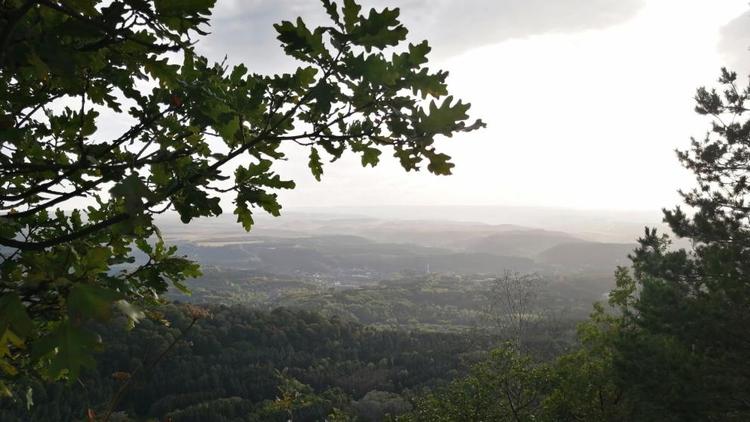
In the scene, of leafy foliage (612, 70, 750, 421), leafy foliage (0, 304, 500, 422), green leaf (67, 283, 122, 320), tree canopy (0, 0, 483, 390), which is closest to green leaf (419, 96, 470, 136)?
tree canopy (0, 0, 483, 390)

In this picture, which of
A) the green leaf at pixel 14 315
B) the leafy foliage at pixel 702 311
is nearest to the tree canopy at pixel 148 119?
the green leaf at pixel 14 315

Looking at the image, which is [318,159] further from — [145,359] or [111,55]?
[145,359]

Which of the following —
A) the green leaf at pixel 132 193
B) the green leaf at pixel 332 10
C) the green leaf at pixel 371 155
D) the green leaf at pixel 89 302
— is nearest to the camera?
the green leaf at pixel 89 302

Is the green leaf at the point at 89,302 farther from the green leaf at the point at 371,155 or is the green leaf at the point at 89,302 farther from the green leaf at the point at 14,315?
the green leaf at the point at 371,155

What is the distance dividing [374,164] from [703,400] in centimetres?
1662

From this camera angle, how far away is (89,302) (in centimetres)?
143

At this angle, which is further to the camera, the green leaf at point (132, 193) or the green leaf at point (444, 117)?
the green leaf at point (444, 117)

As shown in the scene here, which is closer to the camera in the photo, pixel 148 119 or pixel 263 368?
pixel 148 119

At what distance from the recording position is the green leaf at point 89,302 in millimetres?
1406

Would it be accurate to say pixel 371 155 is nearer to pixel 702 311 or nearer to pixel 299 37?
pixel 299 37

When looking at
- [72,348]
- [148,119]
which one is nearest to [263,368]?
[148,119]

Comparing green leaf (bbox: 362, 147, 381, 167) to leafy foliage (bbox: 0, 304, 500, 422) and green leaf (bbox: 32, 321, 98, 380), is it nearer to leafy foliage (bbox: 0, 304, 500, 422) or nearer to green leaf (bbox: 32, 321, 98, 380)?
green leaf (bbox: 32, 321, 98, 380)

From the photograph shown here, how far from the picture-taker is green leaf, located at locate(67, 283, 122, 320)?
141 centimetres

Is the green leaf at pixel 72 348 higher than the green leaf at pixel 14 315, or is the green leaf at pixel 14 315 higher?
the green leaf at pixel 14 315
